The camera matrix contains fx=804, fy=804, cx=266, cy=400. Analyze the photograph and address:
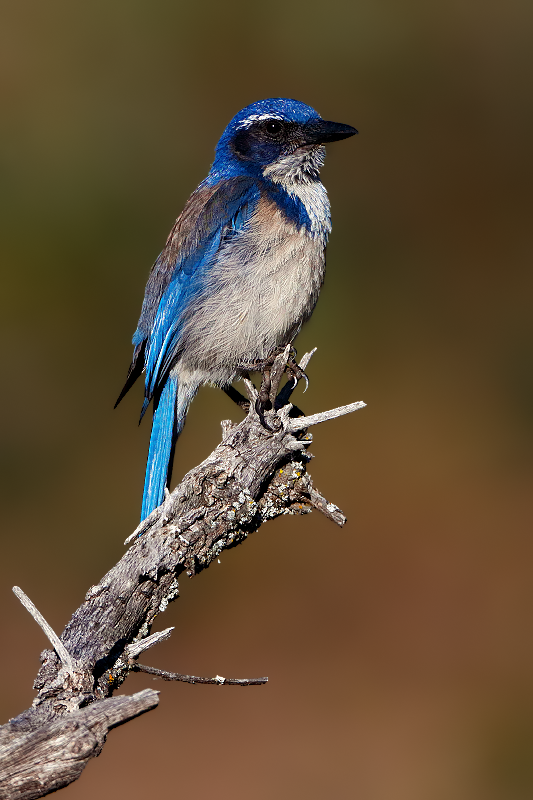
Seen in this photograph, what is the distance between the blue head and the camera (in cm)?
390

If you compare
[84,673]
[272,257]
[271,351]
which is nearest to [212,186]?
[272,257]

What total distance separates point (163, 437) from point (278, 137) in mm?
1584

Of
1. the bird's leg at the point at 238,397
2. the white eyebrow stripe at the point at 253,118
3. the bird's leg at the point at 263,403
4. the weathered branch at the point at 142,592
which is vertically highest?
the white eyebrow stripe at the point at 253,118

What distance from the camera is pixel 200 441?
6516mm

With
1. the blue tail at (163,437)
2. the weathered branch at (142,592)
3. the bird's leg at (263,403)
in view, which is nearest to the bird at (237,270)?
the blue tail at (163,437)

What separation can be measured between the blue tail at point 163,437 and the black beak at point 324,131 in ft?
4.43

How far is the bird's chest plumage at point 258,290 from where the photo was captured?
141 inches

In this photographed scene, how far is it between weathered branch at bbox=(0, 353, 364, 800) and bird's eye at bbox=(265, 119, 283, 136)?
1.29 metres

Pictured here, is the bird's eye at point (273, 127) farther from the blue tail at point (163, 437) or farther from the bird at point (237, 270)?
the blue tail at point (163, 437)

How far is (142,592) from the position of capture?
2.58 m

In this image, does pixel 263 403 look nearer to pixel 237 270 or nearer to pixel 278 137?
pixel 237 270

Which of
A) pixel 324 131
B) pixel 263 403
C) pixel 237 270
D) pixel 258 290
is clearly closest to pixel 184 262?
pixel 237 270

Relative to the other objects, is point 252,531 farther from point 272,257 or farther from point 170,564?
point 272,257

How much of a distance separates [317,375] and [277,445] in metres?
4.10
